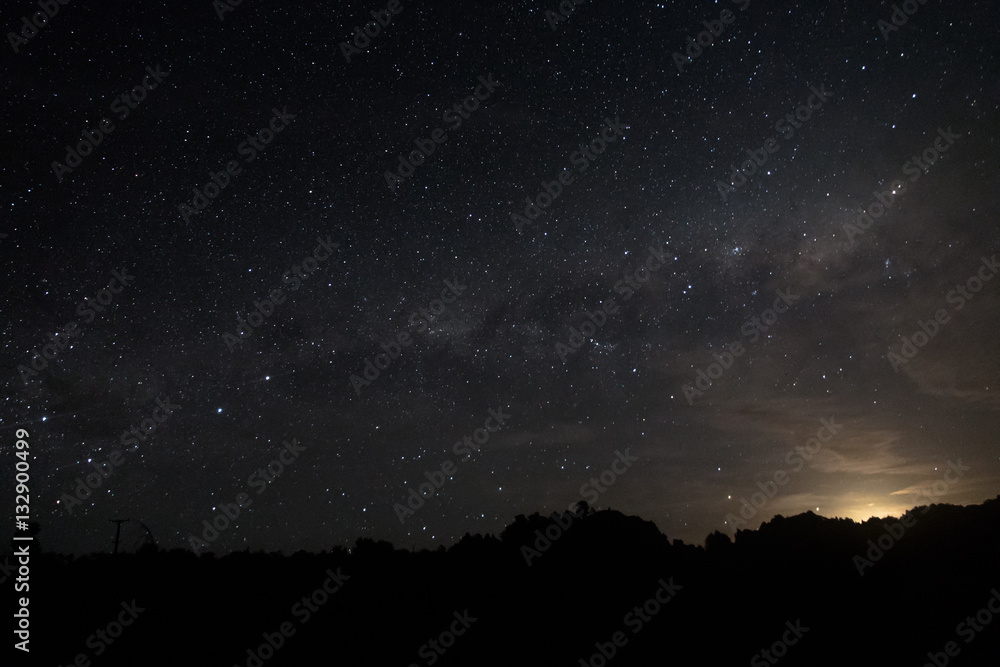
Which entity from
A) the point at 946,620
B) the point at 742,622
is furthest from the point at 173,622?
the point at 946,620

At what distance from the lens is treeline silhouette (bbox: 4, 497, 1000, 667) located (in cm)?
1480

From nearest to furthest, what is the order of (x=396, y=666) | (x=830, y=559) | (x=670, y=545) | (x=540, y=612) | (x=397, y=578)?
(x=396, y=666), (x=540, y=612), (x=397, y=578), (x=830, y=559), (x=670, y=545)

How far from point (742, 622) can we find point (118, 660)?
1788 cm

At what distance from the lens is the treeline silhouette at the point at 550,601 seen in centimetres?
1480

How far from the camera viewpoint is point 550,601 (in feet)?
58.9

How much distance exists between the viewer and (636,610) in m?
17.8

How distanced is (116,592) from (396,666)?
28.6 ft

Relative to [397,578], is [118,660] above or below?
above

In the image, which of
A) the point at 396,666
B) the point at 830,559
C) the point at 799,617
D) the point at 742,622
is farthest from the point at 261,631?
the point at 830,559

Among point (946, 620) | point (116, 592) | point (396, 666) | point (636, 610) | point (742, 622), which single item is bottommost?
point (946, 620)

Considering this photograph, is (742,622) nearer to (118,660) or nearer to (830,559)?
(830,559)

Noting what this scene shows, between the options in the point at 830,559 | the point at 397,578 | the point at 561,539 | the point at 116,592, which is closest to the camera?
the point at 116,592

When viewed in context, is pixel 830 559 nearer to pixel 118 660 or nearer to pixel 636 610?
pixel 636 610

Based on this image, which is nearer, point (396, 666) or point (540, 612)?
point (396, 666)
